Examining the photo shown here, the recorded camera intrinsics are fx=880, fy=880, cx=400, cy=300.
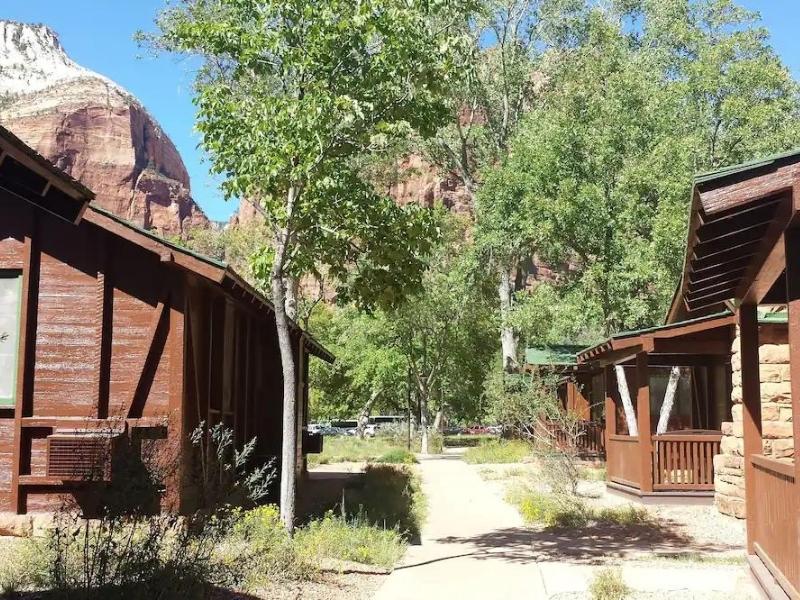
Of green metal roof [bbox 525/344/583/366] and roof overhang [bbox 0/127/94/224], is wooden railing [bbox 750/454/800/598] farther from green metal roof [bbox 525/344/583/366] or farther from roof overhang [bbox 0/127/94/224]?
green metal roof [bbox 525/344/583/366]

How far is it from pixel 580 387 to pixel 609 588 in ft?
64.7

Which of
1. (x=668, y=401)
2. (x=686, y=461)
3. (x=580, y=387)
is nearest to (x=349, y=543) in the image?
(x=686, y=461)

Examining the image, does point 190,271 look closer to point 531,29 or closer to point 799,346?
point 799,346

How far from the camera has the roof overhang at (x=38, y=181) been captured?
670cm

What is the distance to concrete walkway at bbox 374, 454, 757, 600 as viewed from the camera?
327 inches

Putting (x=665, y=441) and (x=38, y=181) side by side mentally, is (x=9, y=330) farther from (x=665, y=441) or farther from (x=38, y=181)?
(x=665, y=441)

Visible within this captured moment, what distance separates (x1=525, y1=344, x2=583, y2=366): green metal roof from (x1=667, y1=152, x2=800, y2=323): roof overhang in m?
17.1

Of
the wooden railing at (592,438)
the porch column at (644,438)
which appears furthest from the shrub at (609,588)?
the wooden railing at (592,438)

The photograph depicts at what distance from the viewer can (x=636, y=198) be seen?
22.7m

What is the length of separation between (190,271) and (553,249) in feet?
48.9

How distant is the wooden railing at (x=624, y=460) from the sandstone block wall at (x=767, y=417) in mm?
2181

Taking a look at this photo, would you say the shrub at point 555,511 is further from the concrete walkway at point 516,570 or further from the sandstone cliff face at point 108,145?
the sandstone cliff face at point 108,145

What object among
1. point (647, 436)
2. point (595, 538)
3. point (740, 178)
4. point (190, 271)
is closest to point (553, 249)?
point (647, 436)

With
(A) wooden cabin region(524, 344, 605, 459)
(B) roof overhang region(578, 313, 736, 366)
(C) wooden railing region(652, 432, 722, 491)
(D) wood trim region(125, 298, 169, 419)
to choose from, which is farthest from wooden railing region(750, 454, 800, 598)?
(A) wooden cabin region(524, 344, 605, 459)
